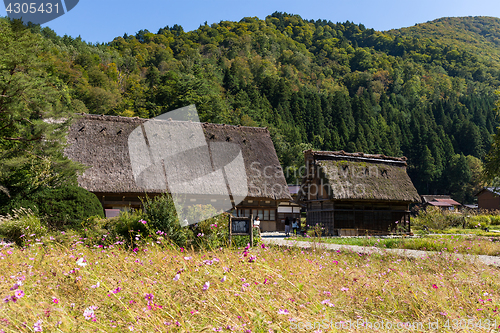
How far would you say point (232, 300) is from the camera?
4066 millimetres

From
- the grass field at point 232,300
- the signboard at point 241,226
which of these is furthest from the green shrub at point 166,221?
the grass field at point 232,300

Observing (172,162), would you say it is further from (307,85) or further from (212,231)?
(307,85)

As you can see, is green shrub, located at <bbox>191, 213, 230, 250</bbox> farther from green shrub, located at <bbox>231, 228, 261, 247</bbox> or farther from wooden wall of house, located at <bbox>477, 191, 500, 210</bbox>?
wooden wall of house, located at <bbox>477, 191, 500, 210</bbox>

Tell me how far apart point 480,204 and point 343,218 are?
42.8 metres

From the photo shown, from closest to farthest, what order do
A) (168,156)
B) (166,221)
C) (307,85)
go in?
1. (166,221)
2. (168,156)
3. (307,85)

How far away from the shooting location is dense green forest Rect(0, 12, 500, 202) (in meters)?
45.2

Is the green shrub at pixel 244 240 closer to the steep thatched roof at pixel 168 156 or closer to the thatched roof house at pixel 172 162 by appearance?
the thatched roof house at pixel 172 162

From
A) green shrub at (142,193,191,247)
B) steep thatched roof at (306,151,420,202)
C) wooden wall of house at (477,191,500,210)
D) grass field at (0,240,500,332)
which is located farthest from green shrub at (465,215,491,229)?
grass field at (0,240,500,332)

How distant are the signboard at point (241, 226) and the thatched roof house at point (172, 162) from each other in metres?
12.0

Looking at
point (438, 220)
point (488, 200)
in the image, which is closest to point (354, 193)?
point (438, 220)

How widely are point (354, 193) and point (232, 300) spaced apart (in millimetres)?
20817

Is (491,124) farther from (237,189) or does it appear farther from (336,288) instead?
(336,288)

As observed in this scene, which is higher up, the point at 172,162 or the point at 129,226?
the point at 129,226

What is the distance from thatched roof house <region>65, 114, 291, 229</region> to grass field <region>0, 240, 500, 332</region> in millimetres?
15201
